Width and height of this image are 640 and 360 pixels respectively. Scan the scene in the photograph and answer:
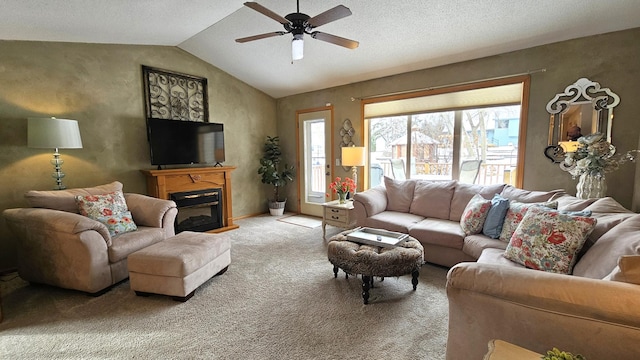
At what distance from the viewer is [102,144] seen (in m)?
3.71

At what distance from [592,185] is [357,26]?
9.58 ft

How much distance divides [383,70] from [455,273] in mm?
3566

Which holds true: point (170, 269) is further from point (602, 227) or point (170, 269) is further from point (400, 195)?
point (602, 227)

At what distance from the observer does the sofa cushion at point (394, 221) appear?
323cm

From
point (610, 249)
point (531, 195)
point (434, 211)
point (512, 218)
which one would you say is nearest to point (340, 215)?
point (434, 211)

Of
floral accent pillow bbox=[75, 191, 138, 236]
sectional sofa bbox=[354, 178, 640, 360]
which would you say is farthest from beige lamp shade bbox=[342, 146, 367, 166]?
floral accent pillow bbox=[75, 191, 138, 236]

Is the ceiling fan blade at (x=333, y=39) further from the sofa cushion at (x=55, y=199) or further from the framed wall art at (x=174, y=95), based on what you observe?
the sofa cushion at (x=55, y=199)

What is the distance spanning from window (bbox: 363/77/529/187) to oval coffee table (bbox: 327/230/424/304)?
203 cm

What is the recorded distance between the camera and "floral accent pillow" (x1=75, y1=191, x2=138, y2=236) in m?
2.80

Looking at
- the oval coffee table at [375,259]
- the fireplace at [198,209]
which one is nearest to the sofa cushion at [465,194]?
the oval coffee table at [375,259]

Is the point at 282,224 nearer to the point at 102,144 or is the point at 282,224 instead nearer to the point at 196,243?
the point at 196,243

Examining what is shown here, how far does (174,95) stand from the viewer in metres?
4.34

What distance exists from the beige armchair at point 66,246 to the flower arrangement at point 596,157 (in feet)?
14.5

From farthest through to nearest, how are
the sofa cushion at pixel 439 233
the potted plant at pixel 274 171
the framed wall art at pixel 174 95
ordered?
the potted plant at pixel 274 171
the framed wall art at pixel 174 95
the sofa cushion at pixel 439 233
